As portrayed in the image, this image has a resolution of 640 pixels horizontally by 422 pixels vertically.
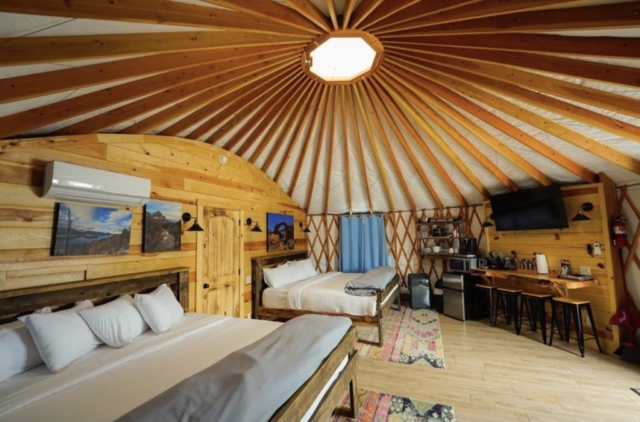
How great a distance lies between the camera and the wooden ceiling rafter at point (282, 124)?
313 centimetres

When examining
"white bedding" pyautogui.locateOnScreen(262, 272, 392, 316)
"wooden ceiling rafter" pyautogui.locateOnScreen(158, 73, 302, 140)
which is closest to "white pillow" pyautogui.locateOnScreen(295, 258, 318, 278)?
"white bedding" pyautogui.locateOnScreen(262, 272, 392, 316)

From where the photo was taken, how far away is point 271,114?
348 cm

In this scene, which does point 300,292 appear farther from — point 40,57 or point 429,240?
point 40,57

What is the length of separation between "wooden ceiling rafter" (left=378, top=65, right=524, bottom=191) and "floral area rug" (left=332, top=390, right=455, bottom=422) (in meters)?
3.04

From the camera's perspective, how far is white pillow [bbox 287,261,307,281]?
16.6 ft

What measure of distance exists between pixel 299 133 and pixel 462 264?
386 cm

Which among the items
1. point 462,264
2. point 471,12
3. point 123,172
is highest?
point 471,12

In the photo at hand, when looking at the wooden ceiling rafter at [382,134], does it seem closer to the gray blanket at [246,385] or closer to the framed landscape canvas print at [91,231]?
the gray blanket at [246,385]

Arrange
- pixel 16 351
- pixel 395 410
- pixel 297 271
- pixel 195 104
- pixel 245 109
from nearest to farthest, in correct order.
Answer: pixel 16 351
pixel 395 410
pixel 195 104
pixel 245 109
pixel 297 271

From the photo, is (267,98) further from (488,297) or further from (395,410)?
(488,297)

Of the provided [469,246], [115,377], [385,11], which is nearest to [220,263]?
[115,377]

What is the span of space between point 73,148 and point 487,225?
6047mm

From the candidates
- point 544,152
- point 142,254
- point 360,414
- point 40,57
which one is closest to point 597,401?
point 360,414

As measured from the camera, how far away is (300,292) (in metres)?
4.24
